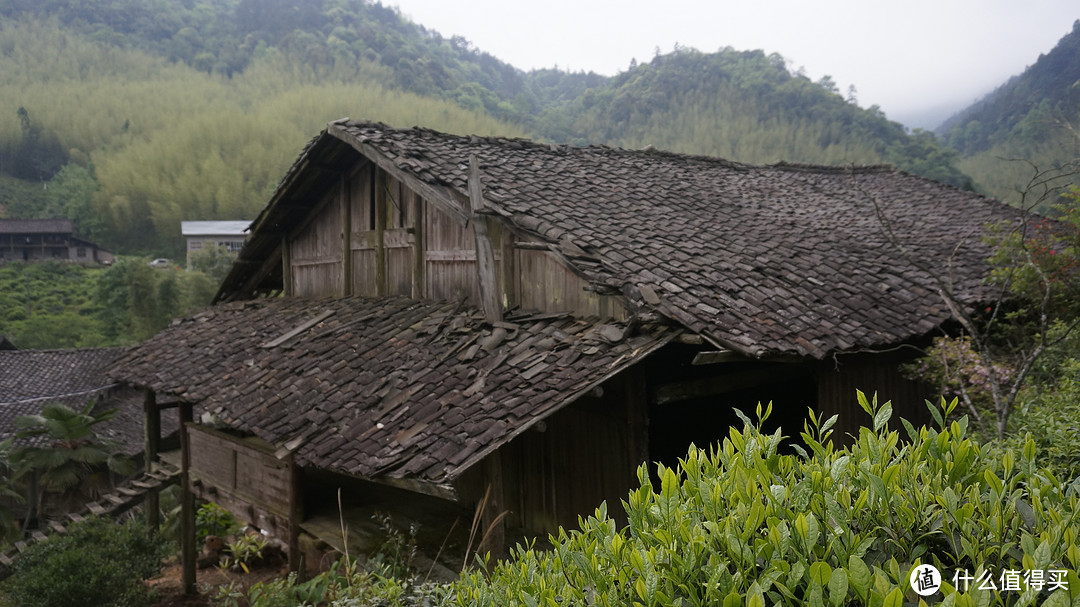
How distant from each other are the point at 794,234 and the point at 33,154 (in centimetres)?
6440

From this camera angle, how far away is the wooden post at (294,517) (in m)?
7.50

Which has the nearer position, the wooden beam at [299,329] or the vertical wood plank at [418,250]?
the wooden beam at [299,329]

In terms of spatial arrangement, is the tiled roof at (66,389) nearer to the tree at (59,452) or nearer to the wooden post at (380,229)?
the tree at (59,452)

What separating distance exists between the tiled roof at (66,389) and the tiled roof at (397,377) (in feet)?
49.1

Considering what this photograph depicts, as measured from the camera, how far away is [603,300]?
5934 millimetres

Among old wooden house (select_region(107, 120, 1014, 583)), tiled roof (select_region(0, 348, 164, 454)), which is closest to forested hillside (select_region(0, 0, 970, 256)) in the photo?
old wooden house (select_region(107, 120, 1014, 583))

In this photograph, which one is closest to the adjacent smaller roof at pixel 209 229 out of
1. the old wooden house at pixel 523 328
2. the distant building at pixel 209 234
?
the distant building at pixel 209 234

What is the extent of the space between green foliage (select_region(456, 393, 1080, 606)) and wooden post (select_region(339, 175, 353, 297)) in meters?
8.45

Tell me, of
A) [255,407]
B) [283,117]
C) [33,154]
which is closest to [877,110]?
[283,117]

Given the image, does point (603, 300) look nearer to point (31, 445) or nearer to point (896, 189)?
point (896, 189)

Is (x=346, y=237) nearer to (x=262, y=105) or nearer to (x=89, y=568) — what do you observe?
(x=89, y=568)

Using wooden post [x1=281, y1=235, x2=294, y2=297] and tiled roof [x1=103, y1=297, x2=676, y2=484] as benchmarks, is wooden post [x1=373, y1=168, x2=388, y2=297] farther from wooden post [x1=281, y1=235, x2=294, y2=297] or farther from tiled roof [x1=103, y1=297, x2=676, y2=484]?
wooden post [x1=281, y1=235, x2=294, y2=297]

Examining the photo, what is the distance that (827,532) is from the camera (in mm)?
1682

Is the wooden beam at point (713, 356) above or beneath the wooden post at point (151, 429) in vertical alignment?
above
